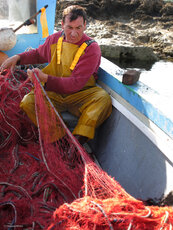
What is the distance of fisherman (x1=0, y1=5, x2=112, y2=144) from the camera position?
10.1ft

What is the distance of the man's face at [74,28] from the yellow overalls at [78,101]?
0.37ft

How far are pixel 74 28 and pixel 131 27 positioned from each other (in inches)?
596

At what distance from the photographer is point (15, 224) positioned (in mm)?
2090

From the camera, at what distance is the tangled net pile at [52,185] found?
1.70 m

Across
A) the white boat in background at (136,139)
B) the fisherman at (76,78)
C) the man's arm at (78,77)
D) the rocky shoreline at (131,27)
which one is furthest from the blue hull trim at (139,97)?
→ the rocky shoreline at (131,27)

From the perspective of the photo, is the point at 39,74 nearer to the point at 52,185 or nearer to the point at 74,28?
the point at 74,28

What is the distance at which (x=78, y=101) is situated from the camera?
11.0ft

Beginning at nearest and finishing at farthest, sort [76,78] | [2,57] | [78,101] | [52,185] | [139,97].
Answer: [52,185] < [139,97] < [76,78] < [78,101] < [2,57]

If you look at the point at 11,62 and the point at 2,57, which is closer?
the point at 11,62

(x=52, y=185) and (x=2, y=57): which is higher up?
(x=2, y=57)

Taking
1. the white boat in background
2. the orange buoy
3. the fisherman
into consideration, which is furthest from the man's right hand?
the white boat in background

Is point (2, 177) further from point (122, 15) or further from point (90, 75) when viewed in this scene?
point (122, 15)

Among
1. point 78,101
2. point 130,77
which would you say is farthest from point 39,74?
point 130,77

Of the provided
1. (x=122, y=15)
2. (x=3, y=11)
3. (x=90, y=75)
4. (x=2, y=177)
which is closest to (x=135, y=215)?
(x=2, y=177)
